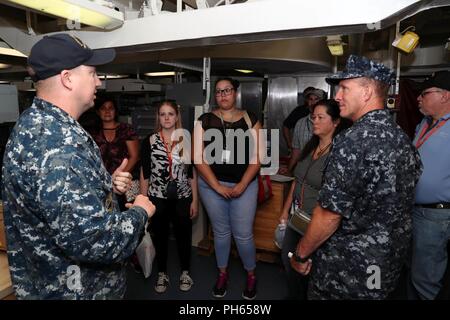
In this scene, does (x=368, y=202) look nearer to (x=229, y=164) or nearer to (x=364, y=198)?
(x=364, y=198)

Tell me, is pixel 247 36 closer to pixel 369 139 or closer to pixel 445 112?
pixel 369 139

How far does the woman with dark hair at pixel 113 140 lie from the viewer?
8.68ft

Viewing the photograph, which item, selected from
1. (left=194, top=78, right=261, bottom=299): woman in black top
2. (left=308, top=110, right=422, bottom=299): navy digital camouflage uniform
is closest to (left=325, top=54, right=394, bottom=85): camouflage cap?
(left=308, top=110, right=422, bottom=299): navy digital camouflage uniform

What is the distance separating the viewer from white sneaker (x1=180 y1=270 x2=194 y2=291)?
2.65 m

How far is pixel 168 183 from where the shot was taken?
2.54m

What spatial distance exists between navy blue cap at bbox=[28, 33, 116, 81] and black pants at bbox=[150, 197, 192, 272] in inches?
61.7

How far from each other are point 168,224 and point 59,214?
172 cm

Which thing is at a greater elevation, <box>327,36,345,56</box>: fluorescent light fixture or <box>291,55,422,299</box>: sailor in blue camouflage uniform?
<box>327,36,345,56</box>: fluorescent light fixture

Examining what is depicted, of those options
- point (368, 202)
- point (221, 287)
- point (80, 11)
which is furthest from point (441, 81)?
point (80, 11)

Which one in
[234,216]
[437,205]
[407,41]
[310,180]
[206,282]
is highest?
[407,41]

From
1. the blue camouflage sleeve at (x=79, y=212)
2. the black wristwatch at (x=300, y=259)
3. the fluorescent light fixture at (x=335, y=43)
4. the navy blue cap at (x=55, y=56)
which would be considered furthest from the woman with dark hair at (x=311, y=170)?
the navy blue cap at (x=55, y=56)

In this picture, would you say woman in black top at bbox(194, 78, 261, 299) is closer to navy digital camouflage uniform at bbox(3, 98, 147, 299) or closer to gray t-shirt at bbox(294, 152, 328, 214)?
gray t-shirt at bbox(294, 152, 328, 214)

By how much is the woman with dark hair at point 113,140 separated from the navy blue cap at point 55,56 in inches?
60.3

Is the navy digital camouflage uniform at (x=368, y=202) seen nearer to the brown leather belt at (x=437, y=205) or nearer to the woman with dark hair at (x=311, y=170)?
the woman with dark hair at (x=311, y=170)
